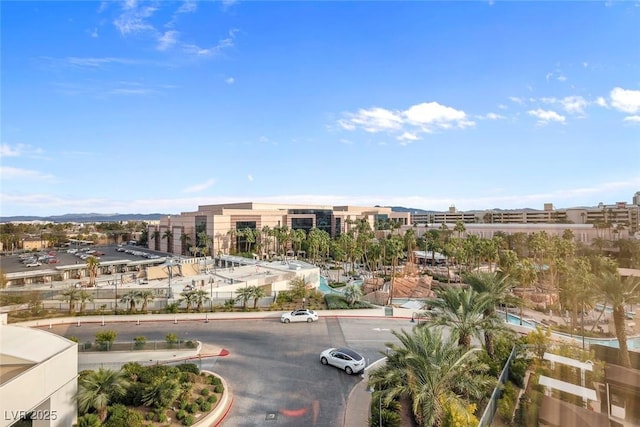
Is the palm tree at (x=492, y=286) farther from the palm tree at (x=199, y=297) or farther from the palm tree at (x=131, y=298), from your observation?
the palm tree at (x=131, y=298)

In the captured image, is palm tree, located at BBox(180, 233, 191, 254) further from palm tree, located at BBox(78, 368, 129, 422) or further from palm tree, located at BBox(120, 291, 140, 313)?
palm tree, located at BBox(78, 368, 129, 422)

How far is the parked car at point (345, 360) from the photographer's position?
61.8 feet

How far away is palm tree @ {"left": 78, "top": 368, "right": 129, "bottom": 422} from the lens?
13.4 metres

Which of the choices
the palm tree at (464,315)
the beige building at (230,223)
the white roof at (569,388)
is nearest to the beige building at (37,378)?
the palm tree at (464,315)

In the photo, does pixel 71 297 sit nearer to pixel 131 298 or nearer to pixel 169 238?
pixel 131 298

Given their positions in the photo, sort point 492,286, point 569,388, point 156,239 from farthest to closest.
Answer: point 156,239, point 492,286, point 569,388

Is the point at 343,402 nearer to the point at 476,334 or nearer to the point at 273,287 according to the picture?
the point at 476,334

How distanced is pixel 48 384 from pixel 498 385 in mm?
17044

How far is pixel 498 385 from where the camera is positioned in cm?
1417

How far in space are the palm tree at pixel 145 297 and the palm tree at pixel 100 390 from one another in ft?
57.9

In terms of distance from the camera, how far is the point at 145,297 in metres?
31.2

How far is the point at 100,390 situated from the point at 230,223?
61.7 m

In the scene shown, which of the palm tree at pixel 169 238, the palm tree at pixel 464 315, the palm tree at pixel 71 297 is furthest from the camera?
the palm tree at pixel 169 238

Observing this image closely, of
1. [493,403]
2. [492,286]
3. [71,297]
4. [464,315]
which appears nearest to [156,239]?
[71,297]
